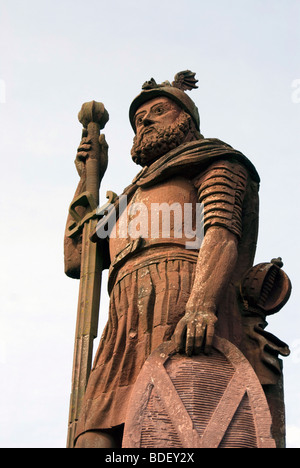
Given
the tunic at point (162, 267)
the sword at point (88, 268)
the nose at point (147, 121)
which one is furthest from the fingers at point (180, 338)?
the nose at point (147, 121)

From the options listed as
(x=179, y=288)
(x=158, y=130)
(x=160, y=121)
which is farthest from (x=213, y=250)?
(x=160, y=121)

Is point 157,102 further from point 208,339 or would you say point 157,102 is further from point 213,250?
point 208,339

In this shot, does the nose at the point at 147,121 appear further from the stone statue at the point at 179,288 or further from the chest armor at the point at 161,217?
the chest armor at the point at 161,217

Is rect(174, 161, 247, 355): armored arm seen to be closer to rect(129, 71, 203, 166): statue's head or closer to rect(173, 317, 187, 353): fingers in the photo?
rect(173, 317, 187, 353): fingers

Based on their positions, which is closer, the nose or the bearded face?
the bearded face

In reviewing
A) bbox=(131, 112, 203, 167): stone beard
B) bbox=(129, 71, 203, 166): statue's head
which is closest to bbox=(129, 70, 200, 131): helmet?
bbox=(129, 71, 203, 166): statue's head

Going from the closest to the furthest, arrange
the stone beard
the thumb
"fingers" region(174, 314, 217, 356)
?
"fingers" region(174, 314, 217, 356) < the stone beard < the thumb

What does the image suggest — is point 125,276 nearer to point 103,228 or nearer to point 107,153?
point 103,228

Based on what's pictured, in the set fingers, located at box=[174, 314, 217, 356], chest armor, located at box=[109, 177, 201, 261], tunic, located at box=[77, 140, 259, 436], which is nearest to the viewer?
fingers, located at box=[174, 314, 217, 356]

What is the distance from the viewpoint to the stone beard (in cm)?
1171

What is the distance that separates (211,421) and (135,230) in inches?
106

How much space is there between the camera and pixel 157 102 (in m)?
12.1

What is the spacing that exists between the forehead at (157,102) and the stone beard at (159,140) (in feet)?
0.56

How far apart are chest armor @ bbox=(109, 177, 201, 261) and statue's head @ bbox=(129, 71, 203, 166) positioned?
0.51 meters
